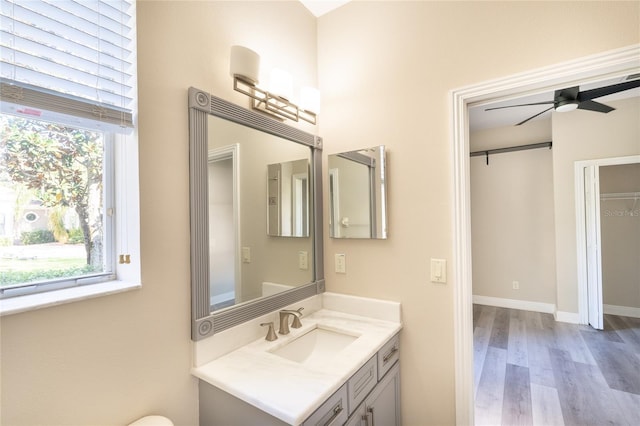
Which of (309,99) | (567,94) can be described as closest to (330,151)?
(309,99)

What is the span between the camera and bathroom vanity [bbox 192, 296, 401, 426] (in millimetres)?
962

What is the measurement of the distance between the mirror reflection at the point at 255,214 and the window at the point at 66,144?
33 cm

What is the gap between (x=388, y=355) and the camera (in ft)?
4.90

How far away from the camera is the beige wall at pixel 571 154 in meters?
3.34

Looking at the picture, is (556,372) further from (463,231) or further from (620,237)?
(620,237)

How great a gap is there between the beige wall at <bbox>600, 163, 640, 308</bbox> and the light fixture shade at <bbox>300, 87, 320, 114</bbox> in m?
4.18

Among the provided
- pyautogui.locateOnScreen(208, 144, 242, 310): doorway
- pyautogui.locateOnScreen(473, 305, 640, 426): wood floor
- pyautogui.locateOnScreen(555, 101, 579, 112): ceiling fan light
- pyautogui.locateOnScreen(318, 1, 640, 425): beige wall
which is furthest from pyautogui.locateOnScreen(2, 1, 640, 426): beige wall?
pyautogui.locateOnScreen(555, 101, 579, 112): ceiling fan light

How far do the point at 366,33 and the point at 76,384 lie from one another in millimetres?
2104

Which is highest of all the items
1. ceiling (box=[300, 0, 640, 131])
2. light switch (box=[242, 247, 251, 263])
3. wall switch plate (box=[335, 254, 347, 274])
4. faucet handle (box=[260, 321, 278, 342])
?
ceiling (box=[300, 0, 640, 131])

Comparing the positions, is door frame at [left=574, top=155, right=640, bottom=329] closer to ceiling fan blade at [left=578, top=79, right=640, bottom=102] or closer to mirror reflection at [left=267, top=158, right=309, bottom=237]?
ceiling fan blade at [left=578, top=79, right=640, bottom=102]

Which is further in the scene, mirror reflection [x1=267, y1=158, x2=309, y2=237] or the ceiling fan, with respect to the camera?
the ceiling fan

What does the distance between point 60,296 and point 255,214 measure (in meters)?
0.83

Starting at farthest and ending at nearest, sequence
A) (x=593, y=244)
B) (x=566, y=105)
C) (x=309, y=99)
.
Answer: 1. (x=593, y=244)
2. (x=566, y=105)
3. (x=309, y=99)

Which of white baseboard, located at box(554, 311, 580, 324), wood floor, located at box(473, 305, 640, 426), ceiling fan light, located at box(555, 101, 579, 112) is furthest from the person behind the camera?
white baseboard, located at box(554, 311, 580, 324)
